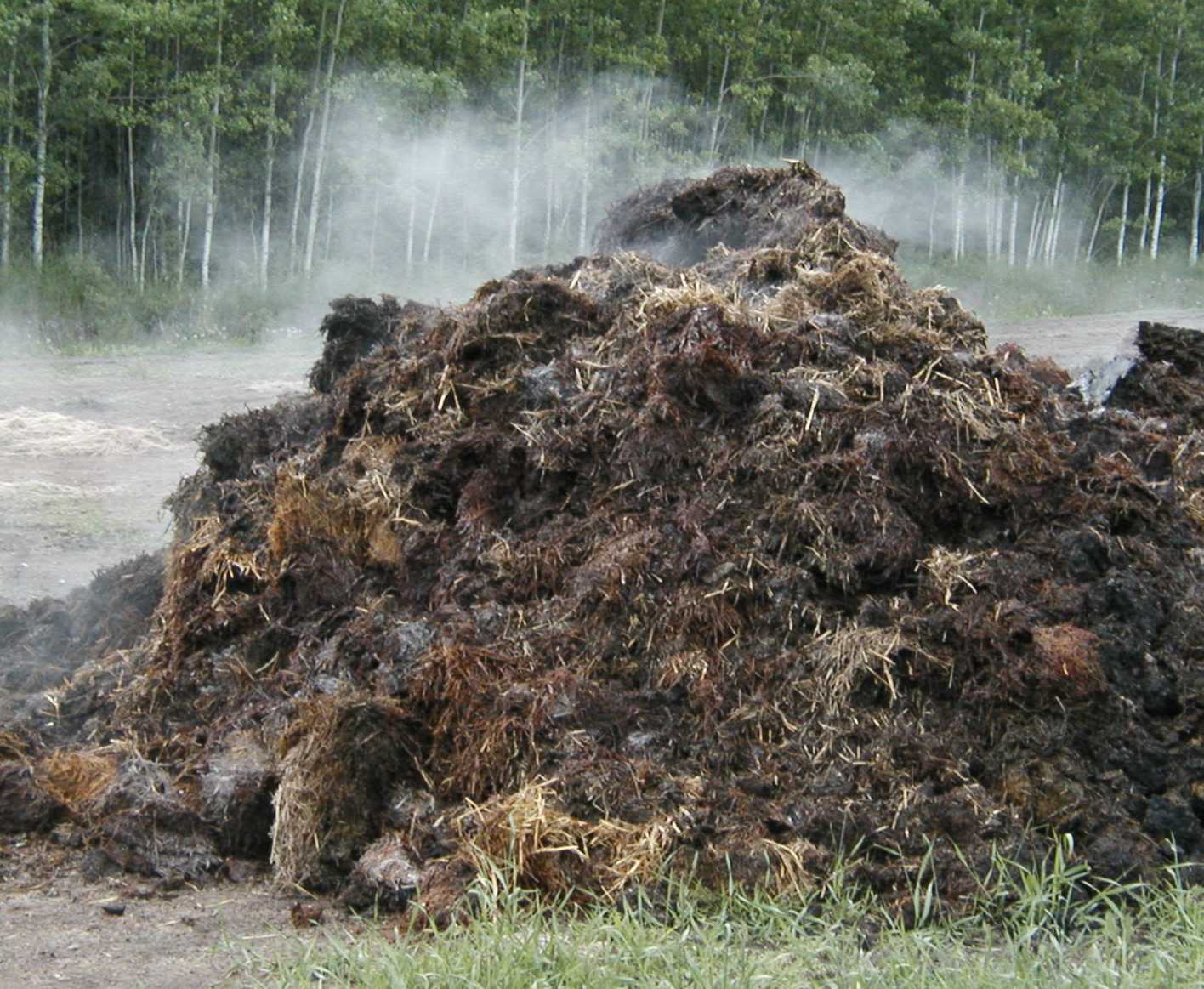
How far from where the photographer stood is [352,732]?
455 centimetres

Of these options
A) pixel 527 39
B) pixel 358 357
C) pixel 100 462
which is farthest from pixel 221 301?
pixel 358 357

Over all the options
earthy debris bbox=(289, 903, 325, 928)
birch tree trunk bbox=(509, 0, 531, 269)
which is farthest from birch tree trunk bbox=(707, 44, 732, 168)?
earthy debris bbox=(289, 903, 325, 928)

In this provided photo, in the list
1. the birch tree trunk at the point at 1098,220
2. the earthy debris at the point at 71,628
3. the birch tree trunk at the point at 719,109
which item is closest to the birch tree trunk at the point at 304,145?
the birch tree trunk at the point at 719,109

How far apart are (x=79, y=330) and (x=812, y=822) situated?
18.0 metres

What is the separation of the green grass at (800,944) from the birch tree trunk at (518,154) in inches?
873

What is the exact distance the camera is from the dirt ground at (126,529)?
3.88 metres

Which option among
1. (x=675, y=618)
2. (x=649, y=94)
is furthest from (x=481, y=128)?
(x=675, y=618)

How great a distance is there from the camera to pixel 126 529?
9.25 meters

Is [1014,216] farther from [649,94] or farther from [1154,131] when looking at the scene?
[649,94]

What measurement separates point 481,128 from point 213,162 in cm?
476

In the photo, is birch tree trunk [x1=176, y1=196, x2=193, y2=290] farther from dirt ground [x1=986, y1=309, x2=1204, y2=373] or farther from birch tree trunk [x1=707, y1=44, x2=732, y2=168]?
dirt ground [x1=986, y1=309, x2=1204, y2=373]

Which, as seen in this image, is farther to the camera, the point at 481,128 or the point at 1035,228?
the point at 1035,228

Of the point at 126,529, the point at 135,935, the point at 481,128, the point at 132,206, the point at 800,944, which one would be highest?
the point at 481,128

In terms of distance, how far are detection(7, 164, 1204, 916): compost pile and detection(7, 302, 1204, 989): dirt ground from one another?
0.27 metres
